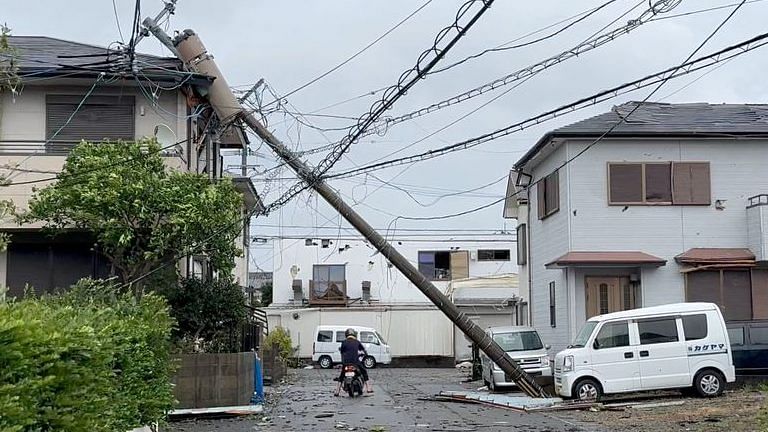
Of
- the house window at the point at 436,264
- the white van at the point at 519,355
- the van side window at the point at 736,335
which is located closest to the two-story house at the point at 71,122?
the white van at the point at 519,355

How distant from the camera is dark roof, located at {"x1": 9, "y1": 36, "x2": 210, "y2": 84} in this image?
20.1m

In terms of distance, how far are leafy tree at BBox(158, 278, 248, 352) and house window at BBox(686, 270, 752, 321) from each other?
1209 cm

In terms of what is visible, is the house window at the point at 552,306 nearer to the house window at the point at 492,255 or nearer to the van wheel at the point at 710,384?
the van wheel at the point at 710,384

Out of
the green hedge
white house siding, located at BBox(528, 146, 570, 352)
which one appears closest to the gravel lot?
the green hedge

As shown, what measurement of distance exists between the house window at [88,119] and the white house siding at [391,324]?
28.5m

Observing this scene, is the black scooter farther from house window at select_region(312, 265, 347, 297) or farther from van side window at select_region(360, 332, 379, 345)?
house window at select_region(312, 265, 347, 297)

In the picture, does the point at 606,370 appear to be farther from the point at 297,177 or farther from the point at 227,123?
the point at 227,123

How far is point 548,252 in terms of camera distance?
94.3 ft

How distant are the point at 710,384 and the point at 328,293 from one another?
31.5 meters

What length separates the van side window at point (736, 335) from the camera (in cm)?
2256

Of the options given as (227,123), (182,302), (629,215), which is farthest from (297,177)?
(629,215)

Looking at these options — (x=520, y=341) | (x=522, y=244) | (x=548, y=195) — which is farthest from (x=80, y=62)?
(x=522, y=244)

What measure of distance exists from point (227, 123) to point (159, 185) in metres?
3.66

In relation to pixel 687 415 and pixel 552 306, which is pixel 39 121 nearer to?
pixel 687 415
